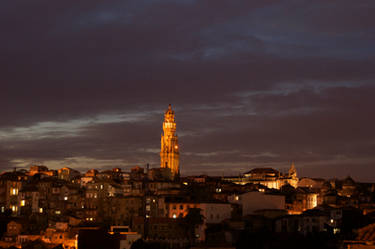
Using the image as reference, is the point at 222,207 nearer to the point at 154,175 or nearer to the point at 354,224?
the point at 354,224

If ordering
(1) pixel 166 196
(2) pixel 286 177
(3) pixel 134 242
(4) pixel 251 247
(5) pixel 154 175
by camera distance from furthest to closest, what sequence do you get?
(2) pixel 286 177 < (5) pixel 154 175 < (1) pixel 166 196 < (3) pixel 134 242 < (4) pixel 251 247

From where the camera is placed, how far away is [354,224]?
81.9 metres

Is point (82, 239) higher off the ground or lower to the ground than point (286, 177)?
lower

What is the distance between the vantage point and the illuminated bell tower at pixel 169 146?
128m

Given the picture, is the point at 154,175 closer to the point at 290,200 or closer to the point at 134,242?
the point at 290,200

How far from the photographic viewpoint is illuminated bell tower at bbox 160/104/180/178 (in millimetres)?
128375

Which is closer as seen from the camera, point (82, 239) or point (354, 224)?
point (82, 239)

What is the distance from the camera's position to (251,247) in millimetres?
68562

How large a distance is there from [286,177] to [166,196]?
1855 inches

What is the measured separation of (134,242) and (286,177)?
62451 millimetres

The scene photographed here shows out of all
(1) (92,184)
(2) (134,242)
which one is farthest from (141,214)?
(2) (134,242)

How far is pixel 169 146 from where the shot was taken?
130 metres

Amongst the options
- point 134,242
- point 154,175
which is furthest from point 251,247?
point 154,175

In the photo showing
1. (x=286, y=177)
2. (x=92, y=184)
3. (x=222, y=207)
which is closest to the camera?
(x=222, y=207)
